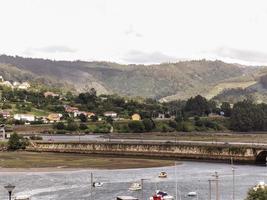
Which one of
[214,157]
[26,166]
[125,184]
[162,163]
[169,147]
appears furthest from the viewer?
[169,147]

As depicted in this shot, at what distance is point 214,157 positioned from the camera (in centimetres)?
18138

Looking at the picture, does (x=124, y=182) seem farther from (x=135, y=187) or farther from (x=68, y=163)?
(x=68, y=163)

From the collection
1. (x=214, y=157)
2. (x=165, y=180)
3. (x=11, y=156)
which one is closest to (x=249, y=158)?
(x=214, y=157)

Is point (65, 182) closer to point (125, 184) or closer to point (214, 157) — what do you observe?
point (125, 184)

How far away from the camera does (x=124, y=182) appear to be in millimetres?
122062

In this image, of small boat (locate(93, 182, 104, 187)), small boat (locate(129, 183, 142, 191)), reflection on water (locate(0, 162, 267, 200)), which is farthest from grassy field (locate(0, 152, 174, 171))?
small boat (locate(129, 183, 142, 191))

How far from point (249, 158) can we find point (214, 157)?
39.7 ft

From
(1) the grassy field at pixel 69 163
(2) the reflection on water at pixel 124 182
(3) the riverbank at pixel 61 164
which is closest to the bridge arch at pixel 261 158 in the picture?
(2) the reflection on water at pixel 124 182

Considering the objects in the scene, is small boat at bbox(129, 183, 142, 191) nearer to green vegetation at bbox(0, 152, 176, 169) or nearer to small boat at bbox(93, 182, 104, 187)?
small boat at bbox(93, 182, 104, 187)

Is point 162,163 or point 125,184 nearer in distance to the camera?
point 125,184

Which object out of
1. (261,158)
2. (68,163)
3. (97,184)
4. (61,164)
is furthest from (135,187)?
(261,158)

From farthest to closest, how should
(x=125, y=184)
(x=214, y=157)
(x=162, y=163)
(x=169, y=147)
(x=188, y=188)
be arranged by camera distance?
(x=169, y=147)
(x=214, y=157)
(x=162, y=163)
(x=125, y=184)
(x=188, y=188)

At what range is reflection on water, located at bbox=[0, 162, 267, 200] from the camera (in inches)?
4097

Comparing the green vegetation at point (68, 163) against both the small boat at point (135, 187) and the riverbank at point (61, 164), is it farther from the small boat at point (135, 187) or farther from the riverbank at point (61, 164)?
the small boat at point (135, 187)
